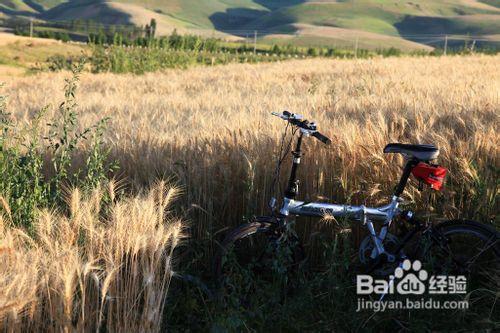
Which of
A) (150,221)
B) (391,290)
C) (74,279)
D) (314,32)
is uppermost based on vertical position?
(314,32)

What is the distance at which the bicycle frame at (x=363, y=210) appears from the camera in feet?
12.2

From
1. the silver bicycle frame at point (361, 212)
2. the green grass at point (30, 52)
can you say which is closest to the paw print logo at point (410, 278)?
the silver bicycle frame at point (361, 212)

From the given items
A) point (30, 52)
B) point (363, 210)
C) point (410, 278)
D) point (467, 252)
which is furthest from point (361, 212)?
point (30, 52)

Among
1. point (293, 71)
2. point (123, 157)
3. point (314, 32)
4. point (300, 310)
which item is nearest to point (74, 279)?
point (300, 310)

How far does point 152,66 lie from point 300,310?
17850 mm

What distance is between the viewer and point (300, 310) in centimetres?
356

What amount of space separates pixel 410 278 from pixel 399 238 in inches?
11.6

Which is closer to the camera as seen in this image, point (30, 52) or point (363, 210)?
point (363, 210)

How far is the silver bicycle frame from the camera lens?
147 inches

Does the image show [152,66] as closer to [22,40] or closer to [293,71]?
[293,71]

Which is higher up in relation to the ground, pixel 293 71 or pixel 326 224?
pixel 293 71

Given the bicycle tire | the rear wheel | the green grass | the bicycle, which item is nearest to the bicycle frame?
the bicycle

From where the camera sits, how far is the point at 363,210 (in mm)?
3803

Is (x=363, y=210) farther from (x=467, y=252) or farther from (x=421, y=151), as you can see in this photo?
(x=467, y=252)
